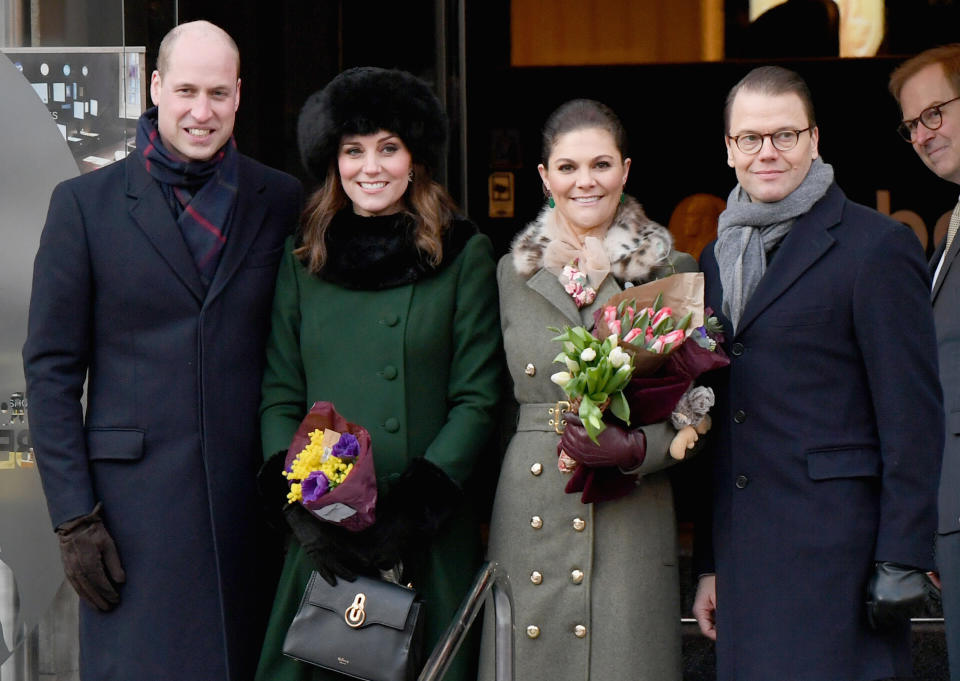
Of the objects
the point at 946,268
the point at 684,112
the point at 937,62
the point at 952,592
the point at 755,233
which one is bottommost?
the point at 952,592

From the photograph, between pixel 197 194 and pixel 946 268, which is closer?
pixel 197 194

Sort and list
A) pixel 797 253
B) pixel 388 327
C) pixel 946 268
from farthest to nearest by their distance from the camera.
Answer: pixel 946 268 < pixel 388 327 < pixel 797 253

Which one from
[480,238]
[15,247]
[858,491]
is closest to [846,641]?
[858,491]

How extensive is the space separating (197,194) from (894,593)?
2.13 m

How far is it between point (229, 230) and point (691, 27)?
4.89 meters

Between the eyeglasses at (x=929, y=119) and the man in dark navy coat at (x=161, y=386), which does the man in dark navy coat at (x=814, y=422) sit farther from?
the man in dark navy coat at (x=161, y=386)

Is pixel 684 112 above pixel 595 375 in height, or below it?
above

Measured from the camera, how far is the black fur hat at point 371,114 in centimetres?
378

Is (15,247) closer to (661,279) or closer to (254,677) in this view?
(254,677)

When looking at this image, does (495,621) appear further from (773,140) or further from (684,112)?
→ (684,112)

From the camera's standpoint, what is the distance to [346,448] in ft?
11.3

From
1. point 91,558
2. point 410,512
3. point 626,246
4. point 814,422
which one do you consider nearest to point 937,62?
point 626,246

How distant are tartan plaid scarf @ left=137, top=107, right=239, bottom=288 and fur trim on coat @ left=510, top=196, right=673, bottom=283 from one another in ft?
2.73

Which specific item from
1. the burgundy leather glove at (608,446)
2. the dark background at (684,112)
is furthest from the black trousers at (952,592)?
the dark background at (684,112)
